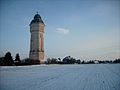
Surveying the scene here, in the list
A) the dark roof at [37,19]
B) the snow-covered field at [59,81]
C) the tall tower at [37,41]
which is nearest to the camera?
the snow-covered field at [59,81]

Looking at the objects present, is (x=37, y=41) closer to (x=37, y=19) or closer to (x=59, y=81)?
(x=37, y=19)

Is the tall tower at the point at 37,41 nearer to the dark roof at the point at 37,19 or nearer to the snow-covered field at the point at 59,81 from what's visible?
the dark roof at the point at 37,19

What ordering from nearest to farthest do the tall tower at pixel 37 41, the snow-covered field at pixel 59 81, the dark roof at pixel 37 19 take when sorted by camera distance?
the snow-covered field at pixel 59 81 → the tall tower at pixel 37 41 → the dark roof at pixel 37 19

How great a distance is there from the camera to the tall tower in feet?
246

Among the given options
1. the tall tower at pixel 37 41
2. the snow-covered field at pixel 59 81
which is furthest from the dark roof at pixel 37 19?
the snow-covered field at pixel 59 81

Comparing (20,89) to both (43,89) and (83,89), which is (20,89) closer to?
(43,89)

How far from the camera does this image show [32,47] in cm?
7656

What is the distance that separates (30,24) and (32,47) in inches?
386

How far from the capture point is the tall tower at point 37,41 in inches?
2950

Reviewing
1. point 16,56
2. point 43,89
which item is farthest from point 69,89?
point 16,56

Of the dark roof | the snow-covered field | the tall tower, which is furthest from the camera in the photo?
the dark roof

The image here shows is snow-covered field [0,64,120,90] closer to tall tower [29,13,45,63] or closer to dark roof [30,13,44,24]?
tall tower [29,13,45,63]

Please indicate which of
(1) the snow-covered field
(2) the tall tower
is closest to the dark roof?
(2) the tall tower

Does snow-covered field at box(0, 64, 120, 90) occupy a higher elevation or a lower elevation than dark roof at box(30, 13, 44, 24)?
lower
